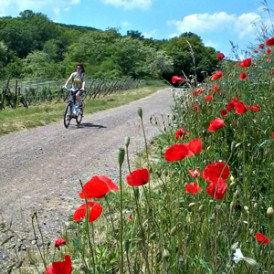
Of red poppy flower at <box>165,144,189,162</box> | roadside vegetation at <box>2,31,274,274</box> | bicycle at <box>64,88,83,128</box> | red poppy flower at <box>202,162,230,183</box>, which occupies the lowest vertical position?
bicycle at <box>64,88,83,128</box>

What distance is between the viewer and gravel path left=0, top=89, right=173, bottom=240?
4176 millimetres

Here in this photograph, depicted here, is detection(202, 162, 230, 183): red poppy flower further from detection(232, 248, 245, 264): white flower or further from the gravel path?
the gravel path

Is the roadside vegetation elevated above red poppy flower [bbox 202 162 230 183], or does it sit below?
below

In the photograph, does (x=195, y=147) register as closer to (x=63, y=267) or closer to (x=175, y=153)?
(x=175, y=153)

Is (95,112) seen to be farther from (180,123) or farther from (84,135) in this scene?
(180,123)

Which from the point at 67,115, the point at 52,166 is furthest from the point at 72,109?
the point at 52,166

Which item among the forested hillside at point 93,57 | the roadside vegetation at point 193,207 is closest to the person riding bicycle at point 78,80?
the roadside vegetation at point 193,207

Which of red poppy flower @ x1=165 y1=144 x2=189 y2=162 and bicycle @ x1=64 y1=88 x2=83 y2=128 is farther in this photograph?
bicycle @ x1=64 y1=88 x2=83 y2=128

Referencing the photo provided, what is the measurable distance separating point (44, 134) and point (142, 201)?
640 cm

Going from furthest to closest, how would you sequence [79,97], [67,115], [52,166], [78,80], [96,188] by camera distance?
[79,97]
[67,115]
[78,80]
[52,166]
[96,188]

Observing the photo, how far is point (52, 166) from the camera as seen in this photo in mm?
6270

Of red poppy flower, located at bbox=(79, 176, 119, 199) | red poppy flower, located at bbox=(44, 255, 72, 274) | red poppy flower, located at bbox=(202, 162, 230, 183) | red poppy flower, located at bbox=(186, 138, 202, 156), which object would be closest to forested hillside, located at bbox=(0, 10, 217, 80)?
red poppy flower, located at bbox=(186, 138, 202, 156)

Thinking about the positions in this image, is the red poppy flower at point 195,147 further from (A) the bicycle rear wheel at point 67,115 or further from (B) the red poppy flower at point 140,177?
(A) the bicycle rear wheel at point 67,115

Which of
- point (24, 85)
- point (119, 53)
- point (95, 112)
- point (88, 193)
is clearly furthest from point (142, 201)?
point (119, 53)
